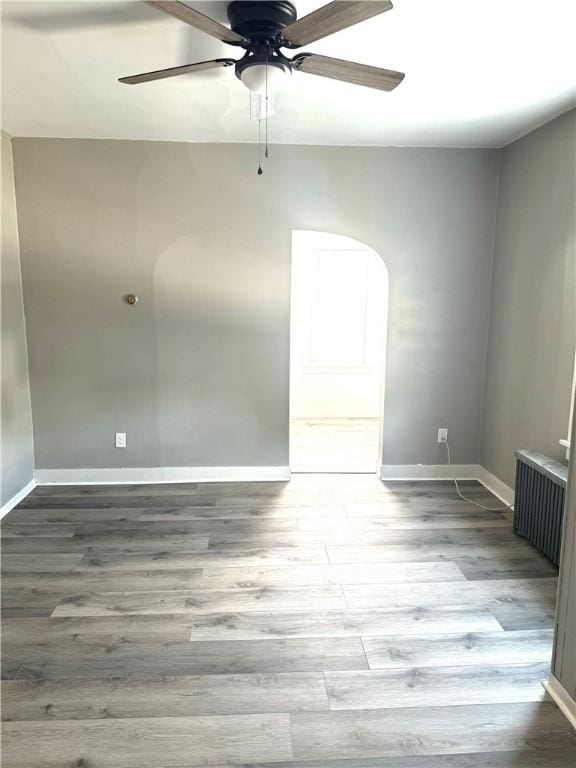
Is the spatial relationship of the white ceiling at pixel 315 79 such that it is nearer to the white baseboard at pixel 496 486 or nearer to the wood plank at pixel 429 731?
the white baseboard at pixel 496 486

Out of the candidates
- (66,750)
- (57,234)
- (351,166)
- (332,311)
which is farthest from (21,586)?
(332,311)

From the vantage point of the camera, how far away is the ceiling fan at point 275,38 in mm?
1651

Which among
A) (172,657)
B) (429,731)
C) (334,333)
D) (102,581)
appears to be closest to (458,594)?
(429,731)

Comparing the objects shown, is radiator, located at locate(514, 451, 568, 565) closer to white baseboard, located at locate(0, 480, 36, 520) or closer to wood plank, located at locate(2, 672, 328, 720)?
→ wood plank, located at locate(2, 672, 328, 720)

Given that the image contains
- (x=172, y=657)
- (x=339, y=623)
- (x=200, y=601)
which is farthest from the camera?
(x=200, y=601)

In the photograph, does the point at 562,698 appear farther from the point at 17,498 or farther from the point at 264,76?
the point at 17,498

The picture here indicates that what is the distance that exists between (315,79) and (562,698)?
9.58 feet

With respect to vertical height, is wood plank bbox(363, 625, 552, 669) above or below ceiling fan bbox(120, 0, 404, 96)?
below

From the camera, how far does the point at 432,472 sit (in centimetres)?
411

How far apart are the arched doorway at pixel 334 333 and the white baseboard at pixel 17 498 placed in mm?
2972

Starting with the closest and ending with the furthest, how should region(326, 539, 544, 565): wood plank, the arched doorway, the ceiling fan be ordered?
the ceiling fan < region(326, 539, 544, 565): wood plank < the arched doorway

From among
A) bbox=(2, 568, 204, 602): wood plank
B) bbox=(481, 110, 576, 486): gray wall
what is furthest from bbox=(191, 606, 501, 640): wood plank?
bbox=(481, 110, 576, 486): gray wall

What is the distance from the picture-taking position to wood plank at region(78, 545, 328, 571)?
9.16ft

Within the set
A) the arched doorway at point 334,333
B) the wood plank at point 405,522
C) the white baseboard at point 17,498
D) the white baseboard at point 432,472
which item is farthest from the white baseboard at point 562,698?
the arched doorway at point 334,333
